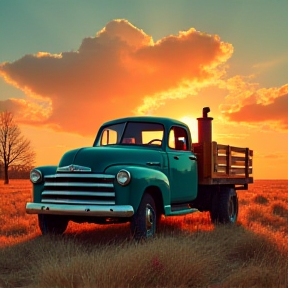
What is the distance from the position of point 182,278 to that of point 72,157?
3.44 metres

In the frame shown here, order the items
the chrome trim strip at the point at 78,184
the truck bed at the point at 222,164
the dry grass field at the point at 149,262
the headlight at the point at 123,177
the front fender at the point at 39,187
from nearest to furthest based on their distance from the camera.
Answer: the dry grass field at the point at 149,262 → the headlight at the point at 123,177 → the chrome trim strip at the point at 78,184 → the front fender at the point at 39,187 → the truck bed at the point at 222,164

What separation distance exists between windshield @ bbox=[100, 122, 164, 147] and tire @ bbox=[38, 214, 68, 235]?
1874mm

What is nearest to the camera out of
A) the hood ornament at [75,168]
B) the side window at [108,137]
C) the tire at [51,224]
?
the hood ornament at [75,168]

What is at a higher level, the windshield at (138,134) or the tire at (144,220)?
the windshield at (138,134)

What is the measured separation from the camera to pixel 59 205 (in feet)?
27.3

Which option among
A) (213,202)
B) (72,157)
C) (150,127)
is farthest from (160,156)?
(213,202)

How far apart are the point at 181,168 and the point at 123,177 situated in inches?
88.4

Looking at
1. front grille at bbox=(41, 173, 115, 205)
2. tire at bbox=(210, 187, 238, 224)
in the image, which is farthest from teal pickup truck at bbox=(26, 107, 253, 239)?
tire at bbox=(210, 187, 238, 224)

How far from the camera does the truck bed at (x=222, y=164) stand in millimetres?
11250

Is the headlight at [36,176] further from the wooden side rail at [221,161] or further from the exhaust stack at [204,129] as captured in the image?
the exhaust stack at [204,129]

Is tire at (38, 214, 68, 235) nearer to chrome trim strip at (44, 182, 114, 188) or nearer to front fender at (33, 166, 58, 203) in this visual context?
front fender at (33, 166, 58, 203)

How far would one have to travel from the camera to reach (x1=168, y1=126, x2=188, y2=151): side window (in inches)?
388

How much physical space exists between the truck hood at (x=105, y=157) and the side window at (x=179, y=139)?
0.92 metres

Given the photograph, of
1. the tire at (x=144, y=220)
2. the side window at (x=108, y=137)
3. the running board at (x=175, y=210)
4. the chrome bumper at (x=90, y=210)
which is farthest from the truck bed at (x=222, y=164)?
the chrome bumper at (x=90, y=210)
